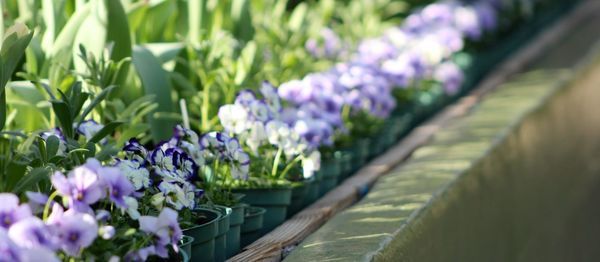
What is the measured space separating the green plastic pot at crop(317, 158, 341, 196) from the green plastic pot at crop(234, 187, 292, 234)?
385mm

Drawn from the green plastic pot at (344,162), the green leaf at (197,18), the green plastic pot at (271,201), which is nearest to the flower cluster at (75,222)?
the green plastic pot at (271,201)

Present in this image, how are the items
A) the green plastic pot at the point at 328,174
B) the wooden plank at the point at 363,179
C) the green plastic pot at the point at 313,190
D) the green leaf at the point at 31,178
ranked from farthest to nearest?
1. the green plastic pot at the point at 328,174
2. the green plastic pot at the point at 313,190
3. the wooden plank at the point at 363,179
4. the green leaf at the point at 31,178

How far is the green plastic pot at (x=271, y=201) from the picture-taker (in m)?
2.09

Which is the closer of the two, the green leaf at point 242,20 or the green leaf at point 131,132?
the green leaf at point 131,132

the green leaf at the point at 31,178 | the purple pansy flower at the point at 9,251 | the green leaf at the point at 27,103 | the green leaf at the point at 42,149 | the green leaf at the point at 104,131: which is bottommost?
the purple pansy flower at the point at 9,251

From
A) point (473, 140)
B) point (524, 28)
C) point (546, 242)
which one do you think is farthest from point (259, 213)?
point (524, 28)

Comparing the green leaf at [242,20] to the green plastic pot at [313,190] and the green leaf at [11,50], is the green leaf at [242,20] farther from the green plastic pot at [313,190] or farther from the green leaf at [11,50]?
the green leaf at [11,50]

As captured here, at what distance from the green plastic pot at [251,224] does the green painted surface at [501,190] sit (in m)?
0.14

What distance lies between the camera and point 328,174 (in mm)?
2555

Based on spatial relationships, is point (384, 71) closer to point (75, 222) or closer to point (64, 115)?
point (64, 115)

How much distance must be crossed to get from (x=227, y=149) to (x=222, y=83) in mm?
633

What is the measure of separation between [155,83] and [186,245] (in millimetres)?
812

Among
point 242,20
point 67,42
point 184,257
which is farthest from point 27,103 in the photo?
point 242,20

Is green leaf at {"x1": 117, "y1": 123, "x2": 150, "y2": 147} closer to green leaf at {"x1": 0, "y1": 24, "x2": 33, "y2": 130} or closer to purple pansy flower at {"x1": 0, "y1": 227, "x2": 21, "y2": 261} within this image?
green leaf at {"x1": 0, "y1": 24, "x2": 33, "y2": 130}
